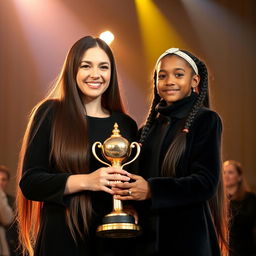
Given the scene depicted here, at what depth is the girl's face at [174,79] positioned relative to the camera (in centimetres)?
361

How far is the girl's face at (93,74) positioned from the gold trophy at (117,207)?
0.25 metres

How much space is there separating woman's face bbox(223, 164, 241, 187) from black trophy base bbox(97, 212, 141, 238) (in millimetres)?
2893

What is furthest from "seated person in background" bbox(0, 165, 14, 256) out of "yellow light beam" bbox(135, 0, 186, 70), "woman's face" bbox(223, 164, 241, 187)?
"yellow light beam" bbox(135, 0, 186, 70)

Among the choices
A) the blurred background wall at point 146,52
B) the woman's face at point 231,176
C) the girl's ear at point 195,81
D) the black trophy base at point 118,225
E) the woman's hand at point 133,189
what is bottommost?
the black trophy base at point 118,225

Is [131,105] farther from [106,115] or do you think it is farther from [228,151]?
[106,115]

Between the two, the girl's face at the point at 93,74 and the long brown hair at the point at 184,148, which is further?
the girl's face at the point at 93,74

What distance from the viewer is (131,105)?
30.2 ft

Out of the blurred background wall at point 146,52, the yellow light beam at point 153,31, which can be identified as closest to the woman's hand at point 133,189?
the blurred background wall at point 146,52

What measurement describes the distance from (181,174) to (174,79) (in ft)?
1.65

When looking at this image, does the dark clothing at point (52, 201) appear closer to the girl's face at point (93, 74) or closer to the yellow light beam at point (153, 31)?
the girl's face at point (93, 74)

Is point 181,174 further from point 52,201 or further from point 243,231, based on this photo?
point 243,231

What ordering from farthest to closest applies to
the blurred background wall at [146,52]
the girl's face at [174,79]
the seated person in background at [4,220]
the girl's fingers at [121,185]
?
1. the blurred background wall at [146,52]
2. the seated person in background at [4,220]
3. the girl's face at [174,79]
4. the girl's fingers at [121,185]

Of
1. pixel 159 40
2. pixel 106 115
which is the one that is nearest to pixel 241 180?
pixel 106 115

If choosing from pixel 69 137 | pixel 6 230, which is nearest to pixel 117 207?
pixel 69 137
